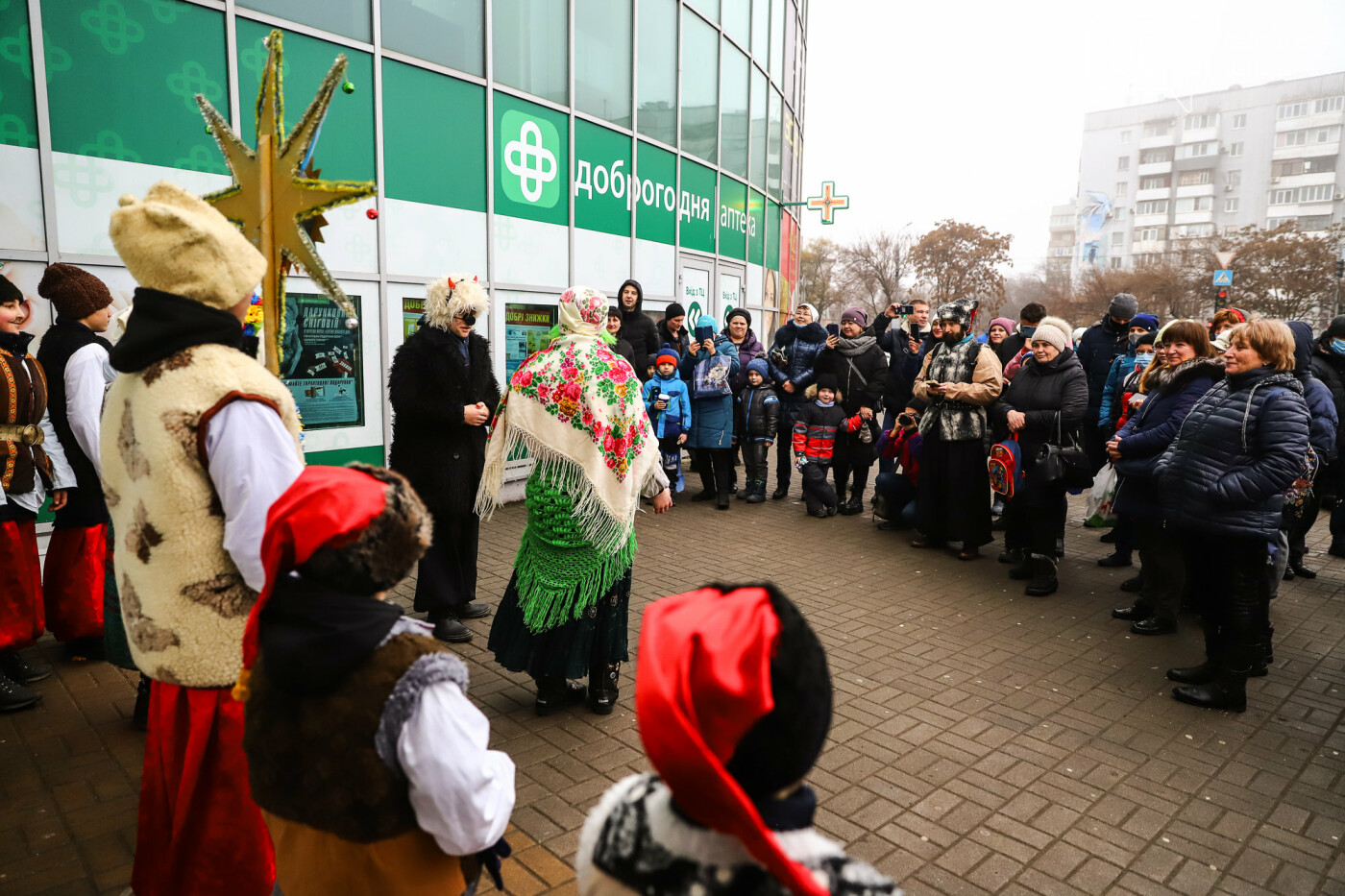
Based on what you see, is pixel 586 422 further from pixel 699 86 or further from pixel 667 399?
pixel 699 86

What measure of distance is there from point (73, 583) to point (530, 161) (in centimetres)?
616

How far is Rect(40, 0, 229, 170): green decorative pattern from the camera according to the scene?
5641 mm

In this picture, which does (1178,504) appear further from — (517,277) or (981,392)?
(517,277)

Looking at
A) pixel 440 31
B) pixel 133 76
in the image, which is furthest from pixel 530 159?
pixel 133 76

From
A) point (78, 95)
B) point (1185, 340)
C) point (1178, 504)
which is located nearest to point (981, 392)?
point (1185, 340)

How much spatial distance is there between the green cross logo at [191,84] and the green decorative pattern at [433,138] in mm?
1540

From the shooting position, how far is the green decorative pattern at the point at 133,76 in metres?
5.64

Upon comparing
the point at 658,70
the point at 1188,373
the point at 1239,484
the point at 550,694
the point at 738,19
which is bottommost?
the point at 550,694

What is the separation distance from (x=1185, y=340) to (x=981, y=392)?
175 cm

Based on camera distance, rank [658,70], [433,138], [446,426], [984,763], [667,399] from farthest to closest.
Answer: [658,70] → [667,399] → [433,138] → [446,426] → [984,763]

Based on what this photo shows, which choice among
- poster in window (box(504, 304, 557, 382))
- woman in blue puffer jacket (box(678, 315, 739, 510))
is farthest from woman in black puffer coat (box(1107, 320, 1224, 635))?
poster in window (box(504, 304, 557, 382))

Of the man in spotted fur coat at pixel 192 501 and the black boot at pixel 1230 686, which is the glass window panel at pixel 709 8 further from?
the man in spotted fur coat at pixel 192 501

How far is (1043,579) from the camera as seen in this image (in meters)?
6.48

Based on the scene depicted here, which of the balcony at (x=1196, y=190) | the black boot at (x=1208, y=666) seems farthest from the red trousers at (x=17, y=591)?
the balcony at (x=1196, y=190)
